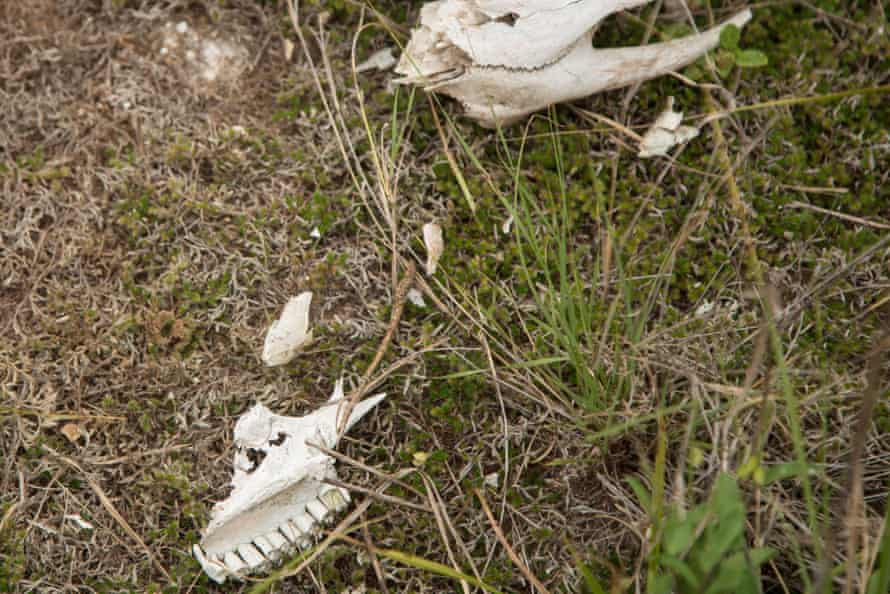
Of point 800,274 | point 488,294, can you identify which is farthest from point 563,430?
point 800,274

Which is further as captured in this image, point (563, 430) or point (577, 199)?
point (577, 199)

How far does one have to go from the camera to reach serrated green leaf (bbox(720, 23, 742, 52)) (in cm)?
263

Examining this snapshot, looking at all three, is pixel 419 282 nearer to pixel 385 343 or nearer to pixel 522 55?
pixel 385 343

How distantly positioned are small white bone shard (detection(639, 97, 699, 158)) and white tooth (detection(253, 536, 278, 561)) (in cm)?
200

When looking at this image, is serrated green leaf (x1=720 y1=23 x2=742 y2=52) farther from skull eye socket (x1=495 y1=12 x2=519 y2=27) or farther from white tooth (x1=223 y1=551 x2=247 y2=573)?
white tooth (x1=223 y1=551 x2=247 y2=573)

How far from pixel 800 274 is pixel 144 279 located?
8.37 ft

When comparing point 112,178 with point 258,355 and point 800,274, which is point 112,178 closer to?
point 258,355

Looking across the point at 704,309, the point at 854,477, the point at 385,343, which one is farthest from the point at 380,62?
the point at 854,477

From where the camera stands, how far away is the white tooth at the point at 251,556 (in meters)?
2.33

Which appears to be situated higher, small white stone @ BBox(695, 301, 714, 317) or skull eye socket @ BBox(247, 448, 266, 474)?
small white stone @ BBox(695, 301, 714, 317)

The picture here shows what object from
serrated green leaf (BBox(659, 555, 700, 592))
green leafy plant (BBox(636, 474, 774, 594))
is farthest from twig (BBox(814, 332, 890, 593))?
serrated green leaf (BBox(659, 555, 700, 592))

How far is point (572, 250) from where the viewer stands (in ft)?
8.32

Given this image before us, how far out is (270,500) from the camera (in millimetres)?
2354

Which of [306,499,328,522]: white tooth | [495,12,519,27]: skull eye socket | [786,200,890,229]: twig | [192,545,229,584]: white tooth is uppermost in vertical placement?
[495,12,519,27]: skull eye socket
